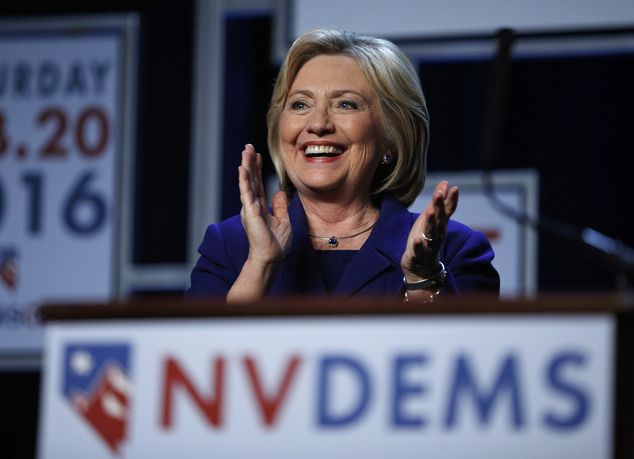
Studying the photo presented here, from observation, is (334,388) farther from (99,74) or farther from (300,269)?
(99,74)

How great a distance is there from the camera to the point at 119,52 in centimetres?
355

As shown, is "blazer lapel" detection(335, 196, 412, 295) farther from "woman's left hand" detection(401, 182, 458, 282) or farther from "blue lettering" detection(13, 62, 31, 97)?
"blue lettering" detection(13, 62, 31, 97)

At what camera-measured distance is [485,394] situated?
35.4 inches

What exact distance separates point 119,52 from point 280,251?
2.32m

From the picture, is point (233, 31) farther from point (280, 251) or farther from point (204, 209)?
point (280, 251)

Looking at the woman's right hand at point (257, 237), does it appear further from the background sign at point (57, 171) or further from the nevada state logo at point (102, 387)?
the background sign at point (57, 171)

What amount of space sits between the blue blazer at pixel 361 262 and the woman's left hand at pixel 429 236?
6.8 inches

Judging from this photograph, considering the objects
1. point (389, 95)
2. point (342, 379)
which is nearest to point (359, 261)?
point (389, 95)

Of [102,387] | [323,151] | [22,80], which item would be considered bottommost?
[102,387]

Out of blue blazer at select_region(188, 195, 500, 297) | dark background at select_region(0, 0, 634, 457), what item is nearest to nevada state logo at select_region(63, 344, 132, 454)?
blue blazer at select_region(188, 195, 500, 297)

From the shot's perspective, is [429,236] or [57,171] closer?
[429,236]

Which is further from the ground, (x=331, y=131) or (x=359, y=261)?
(x=331, y=131)

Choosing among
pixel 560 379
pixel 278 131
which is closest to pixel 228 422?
pixel 560 379

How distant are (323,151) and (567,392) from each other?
94 centimetres
